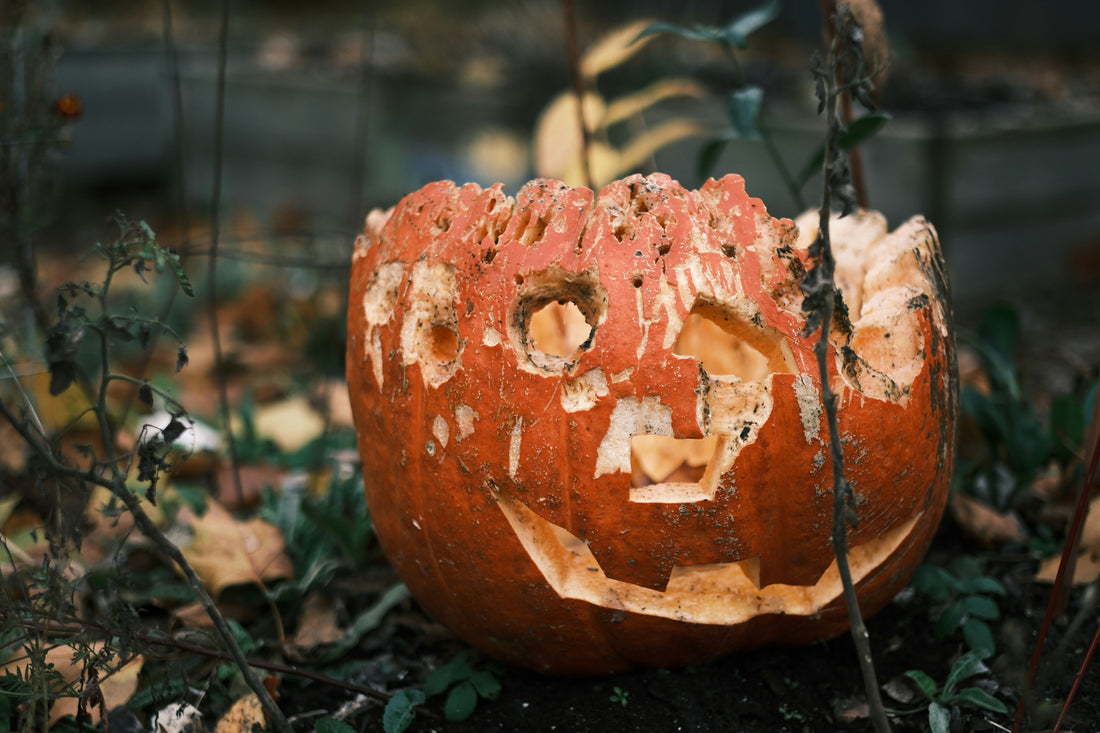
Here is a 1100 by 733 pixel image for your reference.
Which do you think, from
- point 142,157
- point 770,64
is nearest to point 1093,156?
point 770,64

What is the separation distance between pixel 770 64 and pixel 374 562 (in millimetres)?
4853

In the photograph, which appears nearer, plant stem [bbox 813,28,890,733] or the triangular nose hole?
plant stem [bbox 813,28,890,733]

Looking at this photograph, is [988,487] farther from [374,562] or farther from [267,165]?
[267,165]

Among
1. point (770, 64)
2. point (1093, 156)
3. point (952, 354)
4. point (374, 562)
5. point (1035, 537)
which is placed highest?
point (770, 64)

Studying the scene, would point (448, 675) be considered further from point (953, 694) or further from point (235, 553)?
point (953, 694)

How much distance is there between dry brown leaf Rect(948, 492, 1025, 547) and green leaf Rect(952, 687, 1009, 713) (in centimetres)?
57

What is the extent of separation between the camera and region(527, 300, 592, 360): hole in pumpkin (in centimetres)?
200

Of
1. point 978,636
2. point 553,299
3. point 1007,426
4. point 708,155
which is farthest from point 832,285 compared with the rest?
point 1007,426

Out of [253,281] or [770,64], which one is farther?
[770,64]

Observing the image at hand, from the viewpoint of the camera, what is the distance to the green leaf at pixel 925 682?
1568mm

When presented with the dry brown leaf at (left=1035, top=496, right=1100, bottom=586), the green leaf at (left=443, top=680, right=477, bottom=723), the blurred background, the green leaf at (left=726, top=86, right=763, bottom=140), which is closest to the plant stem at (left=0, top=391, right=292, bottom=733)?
the green leaf at (left=443, top=680, right=477, bottom=723)

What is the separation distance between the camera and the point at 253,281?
4.64 meters

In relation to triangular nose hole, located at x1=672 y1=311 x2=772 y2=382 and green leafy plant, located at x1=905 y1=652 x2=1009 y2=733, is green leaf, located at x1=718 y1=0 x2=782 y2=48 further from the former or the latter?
green leafy plant, located at x1=905 y1=652 x2=1009 y2=733

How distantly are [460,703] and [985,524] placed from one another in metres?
1.23
